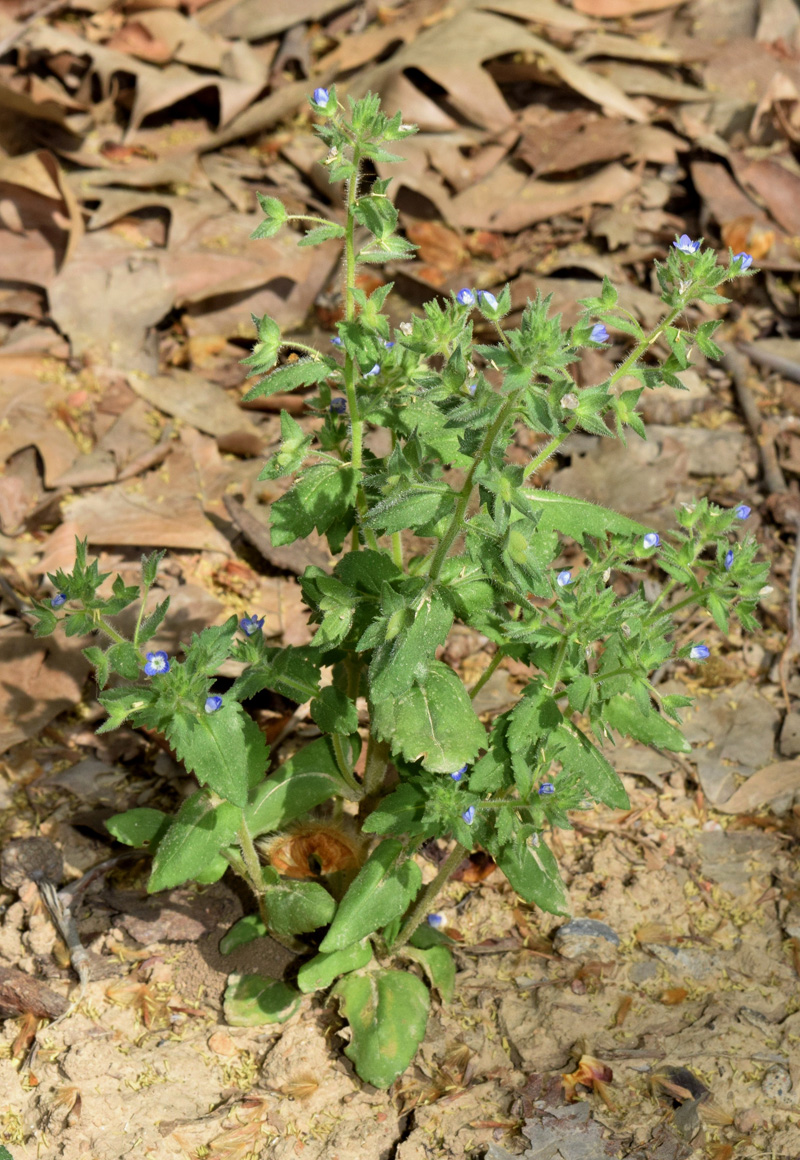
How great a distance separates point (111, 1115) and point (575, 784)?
6.02 ft

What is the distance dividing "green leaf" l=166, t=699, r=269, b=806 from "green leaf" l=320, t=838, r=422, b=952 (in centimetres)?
54

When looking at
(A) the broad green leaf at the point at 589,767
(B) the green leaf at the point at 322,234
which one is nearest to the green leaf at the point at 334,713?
(A) the broad green leaf at the point at 589,767

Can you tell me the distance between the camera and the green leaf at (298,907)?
3469 mm

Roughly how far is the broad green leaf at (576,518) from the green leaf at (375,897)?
1.17 meters

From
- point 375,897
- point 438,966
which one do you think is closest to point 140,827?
point 375,897

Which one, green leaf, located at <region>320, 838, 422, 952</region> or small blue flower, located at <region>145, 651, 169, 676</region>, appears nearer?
small blue flower, located at <region>145, 651, 169, 676</region>

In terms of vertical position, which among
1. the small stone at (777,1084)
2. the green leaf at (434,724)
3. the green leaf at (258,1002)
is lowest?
the green leaf at (258,1002)

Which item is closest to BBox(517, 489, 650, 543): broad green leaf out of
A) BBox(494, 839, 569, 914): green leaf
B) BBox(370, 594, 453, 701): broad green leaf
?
BBox(370, 594, 453, 701): broad green leaf

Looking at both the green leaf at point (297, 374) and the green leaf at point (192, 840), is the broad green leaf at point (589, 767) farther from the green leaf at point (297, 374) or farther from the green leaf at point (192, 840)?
the green leaf at point (297, 374)

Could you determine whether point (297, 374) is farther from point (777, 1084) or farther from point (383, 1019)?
point (777, 1084)

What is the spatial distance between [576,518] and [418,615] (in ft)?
1.81

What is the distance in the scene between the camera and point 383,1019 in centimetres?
350

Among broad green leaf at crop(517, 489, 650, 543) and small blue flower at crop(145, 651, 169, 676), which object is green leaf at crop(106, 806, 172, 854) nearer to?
small blue flower at crop(145, 651, 169, 676)

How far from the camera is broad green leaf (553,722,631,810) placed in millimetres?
3115
